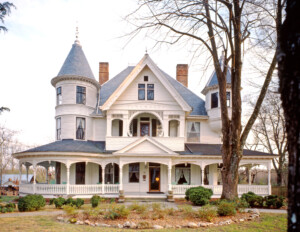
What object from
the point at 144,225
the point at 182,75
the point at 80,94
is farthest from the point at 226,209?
the point at 182,75

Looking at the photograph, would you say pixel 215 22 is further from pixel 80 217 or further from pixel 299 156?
pixel 299 156

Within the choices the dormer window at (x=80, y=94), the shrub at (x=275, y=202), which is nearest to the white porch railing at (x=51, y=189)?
the dormer window at (x=80, y=94)

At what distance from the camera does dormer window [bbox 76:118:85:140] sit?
24672mm

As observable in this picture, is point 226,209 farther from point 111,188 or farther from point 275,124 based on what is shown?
point 275,124

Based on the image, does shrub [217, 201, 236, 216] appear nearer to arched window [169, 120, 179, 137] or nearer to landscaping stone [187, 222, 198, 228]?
landscaping stone [187, 222, 198, 228]

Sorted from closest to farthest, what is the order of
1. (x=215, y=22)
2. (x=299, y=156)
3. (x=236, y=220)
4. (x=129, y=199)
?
(x=299, y=156) < (x=236, y=220) < (x=215, y=22) < (x=129, y=199)

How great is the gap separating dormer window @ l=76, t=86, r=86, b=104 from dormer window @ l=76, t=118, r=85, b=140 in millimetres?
1600

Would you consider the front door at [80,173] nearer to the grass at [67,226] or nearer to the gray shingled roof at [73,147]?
the gray shingled roof at [73,147]

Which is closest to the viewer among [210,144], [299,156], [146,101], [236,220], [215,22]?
[299,156]

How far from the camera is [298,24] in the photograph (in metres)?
2.68

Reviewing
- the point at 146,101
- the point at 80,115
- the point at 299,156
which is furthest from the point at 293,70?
the point at 80,115

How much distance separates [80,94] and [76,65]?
2683mm

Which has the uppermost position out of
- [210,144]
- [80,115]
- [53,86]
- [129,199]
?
[53,86]

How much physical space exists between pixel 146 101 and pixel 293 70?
69.8ft
